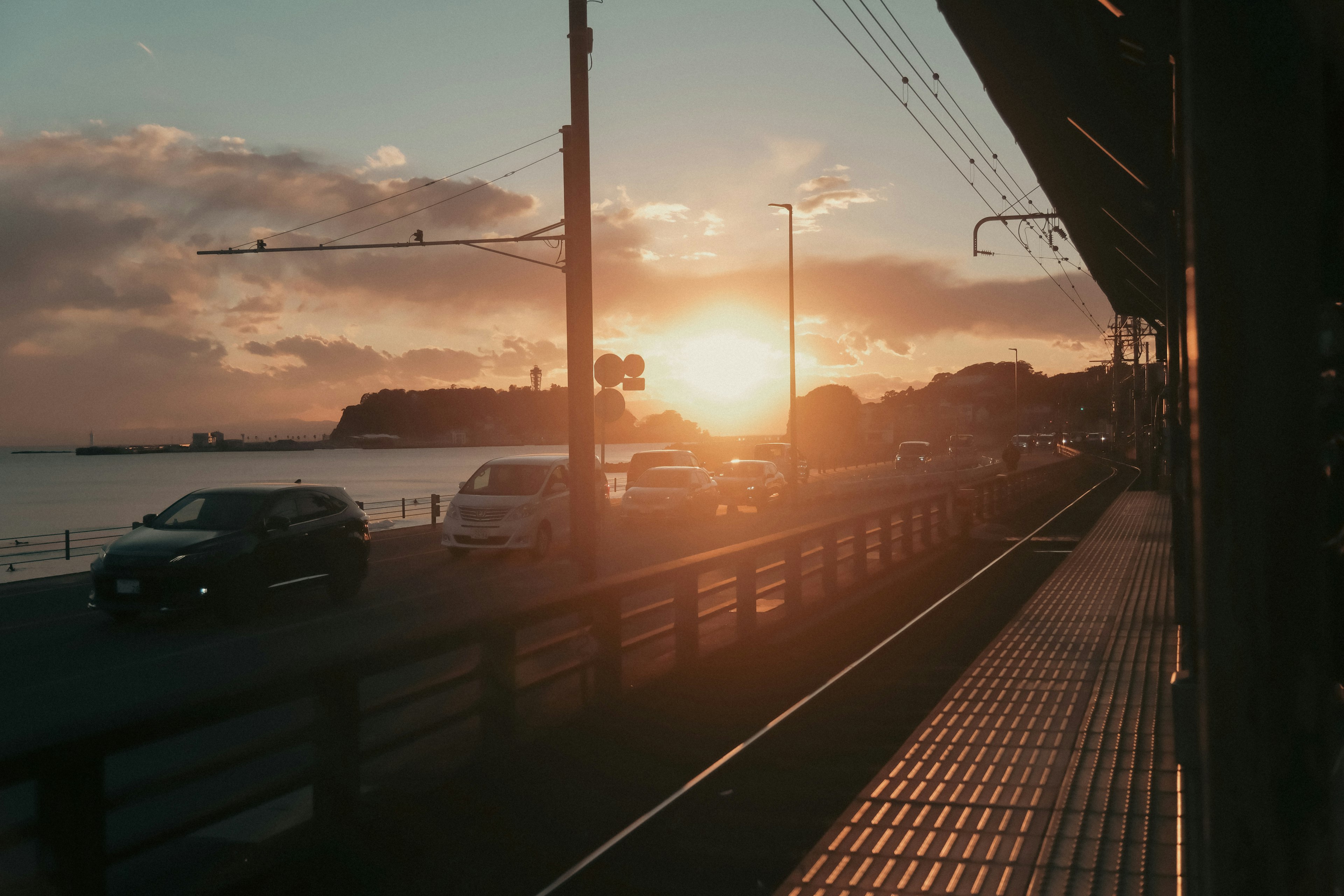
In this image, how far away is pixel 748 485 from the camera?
34.9m

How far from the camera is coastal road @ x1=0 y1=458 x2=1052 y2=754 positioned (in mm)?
8586

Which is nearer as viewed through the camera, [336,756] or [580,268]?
[336,756]

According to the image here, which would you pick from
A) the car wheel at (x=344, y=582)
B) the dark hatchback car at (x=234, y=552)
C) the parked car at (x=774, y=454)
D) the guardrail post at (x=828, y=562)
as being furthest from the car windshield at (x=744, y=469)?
the guardrail post at (x=828, y=562)

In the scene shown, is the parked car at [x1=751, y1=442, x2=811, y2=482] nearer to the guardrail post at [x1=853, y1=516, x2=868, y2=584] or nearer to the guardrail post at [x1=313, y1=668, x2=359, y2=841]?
the guardrail post at [x1=853, y1=516, x2=868, y2=584]

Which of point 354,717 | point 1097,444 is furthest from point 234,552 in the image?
point 1097,444

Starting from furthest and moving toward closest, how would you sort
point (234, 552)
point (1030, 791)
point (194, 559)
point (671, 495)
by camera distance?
point (671, 495) < point (234, 552) < point (194, 559) < point (1030, 791)

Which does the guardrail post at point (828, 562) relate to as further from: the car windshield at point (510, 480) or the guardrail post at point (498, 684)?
the car windshield at point (510, 480)

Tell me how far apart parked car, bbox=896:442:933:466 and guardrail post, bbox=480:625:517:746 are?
179 feet

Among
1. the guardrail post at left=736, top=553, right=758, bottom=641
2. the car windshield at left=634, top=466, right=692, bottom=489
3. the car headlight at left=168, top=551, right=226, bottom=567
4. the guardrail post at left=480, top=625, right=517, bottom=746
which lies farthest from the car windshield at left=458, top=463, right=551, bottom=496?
the guardrail post at left=480, top=625, right=517, bottom=746

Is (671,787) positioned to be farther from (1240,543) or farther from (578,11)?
(578,11)

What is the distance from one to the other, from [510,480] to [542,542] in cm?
155

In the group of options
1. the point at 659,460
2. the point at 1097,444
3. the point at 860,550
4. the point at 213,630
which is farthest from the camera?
the point at 1097,444

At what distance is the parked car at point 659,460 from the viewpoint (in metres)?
33.6

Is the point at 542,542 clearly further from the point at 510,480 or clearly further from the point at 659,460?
the point at 659,460
